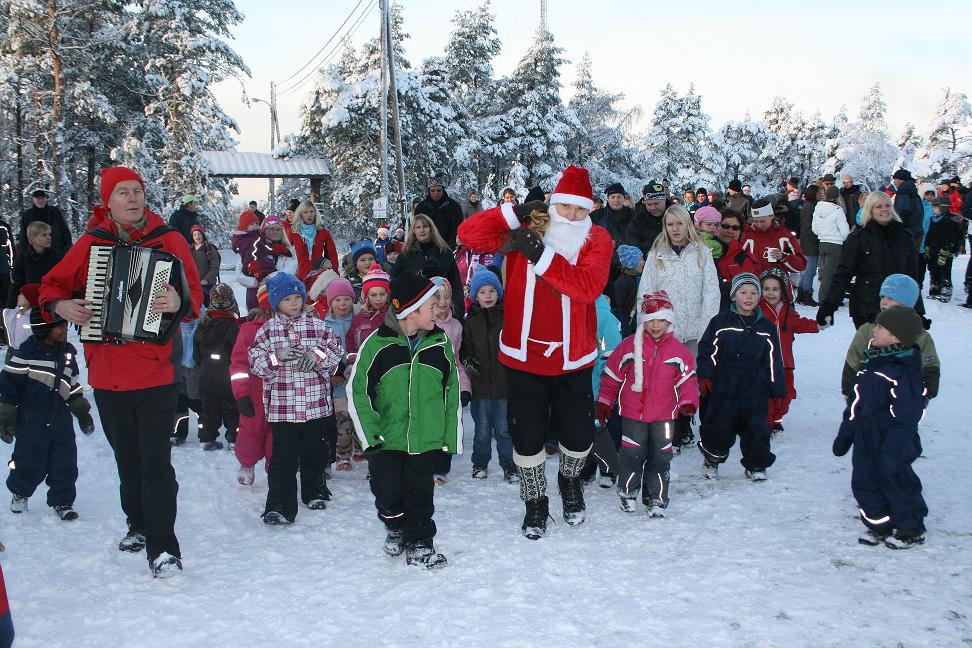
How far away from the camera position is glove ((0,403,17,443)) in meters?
4.94

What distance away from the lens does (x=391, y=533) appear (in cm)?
443

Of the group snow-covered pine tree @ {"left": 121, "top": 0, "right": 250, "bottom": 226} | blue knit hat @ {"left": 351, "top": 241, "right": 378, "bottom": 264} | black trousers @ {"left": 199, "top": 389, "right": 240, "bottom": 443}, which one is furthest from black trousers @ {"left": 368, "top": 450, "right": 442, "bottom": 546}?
snow-covered pine tree @ {"left": 121, "top": 0, "right": 250, "bottom": 226}

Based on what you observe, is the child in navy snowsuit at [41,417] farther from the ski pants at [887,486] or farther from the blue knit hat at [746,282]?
the ski pants at [887,486]

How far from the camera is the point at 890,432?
4230 millimetres

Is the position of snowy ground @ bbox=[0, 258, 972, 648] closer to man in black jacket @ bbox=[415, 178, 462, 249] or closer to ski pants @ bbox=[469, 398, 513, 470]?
ski pants @ bbox=[469, 398, 513, 470]

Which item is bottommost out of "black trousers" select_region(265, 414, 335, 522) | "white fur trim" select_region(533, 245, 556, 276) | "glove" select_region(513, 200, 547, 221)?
"black trousers" select_region(265, 414, 335, 522)

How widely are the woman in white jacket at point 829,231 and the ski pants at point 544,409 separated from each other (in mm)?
8705

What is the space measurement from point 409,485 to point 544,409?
3.31 feet

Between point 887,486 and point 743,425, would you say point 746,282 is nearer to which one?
→ point 743,425

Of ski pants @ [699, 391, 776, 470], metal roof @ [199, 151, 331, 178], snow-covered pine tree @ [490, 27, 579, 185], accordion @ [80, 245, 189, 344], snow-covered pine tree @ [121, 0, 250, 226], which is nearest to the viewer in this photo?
accordion @ [80, 245, 189, 344]

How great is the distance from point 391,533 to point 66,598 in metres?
1.79

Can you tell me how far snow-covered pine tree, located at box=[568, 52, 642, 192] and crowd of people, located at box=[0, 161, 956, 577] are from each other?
105 feet

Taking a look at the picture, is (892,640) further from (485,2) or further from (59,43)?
(485,2)

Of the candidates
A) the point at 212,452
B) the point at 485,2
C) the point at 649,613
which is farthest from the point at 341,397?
the point at 485,2
